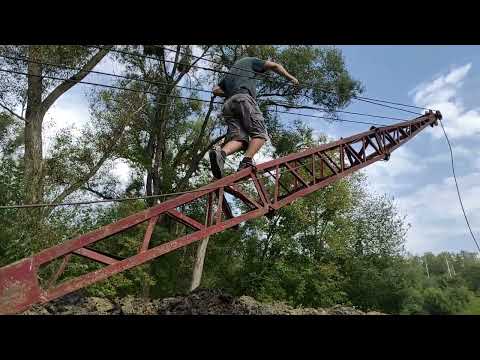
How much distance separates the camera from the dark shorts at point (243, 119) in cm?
614

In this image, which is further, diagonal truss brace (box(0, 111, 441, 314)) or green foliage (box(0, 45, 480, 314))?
green foliage (box(0, 45, 480, 314))

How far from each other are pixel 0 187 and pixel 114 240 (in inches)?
270

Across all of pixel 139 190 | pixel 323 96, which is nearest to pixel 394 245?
pixel 323 96

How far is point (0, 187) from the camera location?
11.7 meters

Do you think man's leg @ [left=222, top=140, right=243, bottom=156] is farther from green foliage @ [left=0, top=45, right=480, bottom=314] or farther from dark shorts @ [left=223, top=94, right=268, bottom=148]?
green foliage @ [left=0, top=45, right=480, bottom=314]

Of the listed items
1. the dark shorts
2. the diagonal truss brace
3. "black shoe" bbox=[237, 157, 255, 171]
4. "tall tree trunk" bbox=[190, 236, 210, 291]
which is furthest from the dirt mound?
"tall tree trunk" bbox=[190, 236, 210, 291]

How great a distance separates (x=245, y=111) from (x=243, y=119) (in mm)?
126

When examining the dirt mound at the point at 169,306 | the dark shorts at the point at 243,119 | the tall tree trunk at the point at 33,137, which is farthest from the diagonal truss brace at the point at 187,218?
the tall tree trunk at the point at 33,137

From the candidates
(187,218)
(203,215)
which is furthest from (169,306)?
(203,215)

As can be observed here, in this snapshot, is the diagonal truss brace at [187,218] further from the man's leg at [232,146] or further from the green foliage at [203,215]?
the green foliage at [203,215]

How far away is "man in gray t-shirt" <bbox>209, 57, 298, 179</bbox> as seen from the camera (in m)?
6.15

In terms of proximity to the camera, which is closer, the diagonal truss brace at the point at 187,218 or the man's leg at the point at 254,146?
the diagonal truss brace at the point at 187,218
